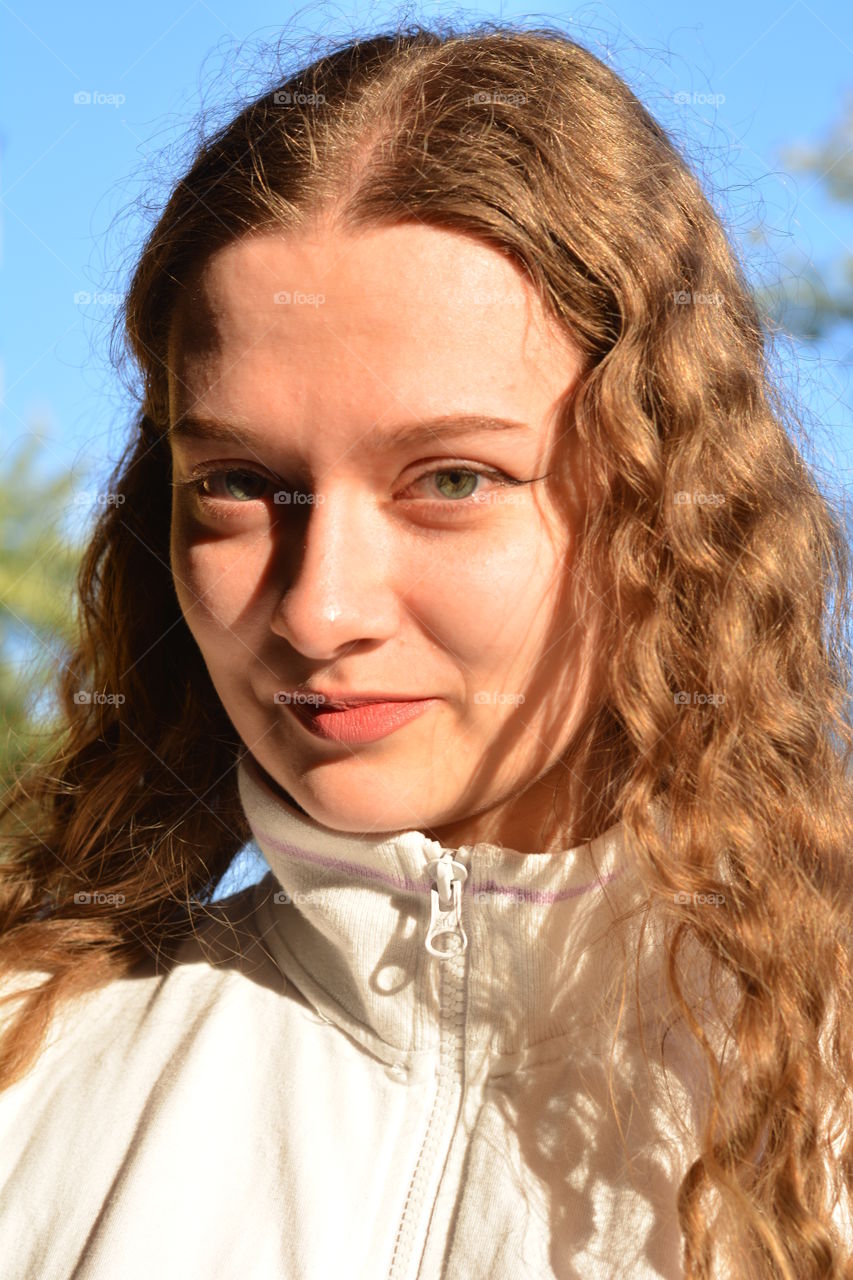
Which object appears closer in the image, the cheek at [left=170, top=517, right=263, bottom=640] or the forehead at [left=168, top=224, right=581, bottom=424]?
the forehead at [left=168, top=224, right=581, bottom=424]

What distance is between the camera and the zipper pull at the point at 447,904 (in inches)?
55.5

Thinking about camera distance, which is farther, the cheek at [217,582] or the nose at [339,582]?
the cheek at [217,582]

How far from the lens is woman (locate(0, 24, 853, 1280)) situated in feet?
4.34

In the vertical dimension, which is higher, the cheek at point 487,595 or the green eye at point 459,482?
the green eye at point 459,482

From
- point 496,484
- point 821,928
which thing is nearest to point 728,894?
point 821,928

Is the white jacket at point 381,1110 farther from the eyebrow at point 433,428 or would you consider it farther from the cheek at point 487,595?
the eyebrow at point 433,428

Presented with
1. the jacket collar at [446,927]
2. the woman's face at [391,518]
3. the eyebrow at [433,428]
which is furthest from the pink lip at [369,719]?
the eyebrow at [433,428]

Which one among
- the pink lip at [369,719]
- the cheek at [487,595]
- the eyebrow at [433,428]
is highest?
the eyebrow at [433,428]

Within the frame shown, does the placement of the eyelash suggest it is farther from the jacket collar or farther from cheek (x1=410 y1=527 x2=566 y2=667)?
the jacket collar

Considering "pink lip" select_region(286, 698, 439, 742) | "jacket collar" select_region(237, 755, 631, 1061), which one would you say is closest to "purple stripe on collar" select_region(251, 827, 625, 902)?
"jacket collar" select_region(237, 755, 631, 1061)

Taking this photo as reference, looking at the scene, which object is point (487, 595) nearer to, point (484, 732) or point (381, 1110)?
point (484, 732)

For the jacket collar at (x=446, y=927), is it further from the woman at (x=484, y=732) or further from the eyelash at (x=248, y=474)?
the eyelash at (x=248, y=474)

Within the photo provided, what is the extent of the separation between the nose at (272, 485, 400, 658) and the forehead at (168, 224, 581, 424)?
12 cm

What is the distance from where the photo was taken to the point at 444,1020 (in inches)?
57.2
